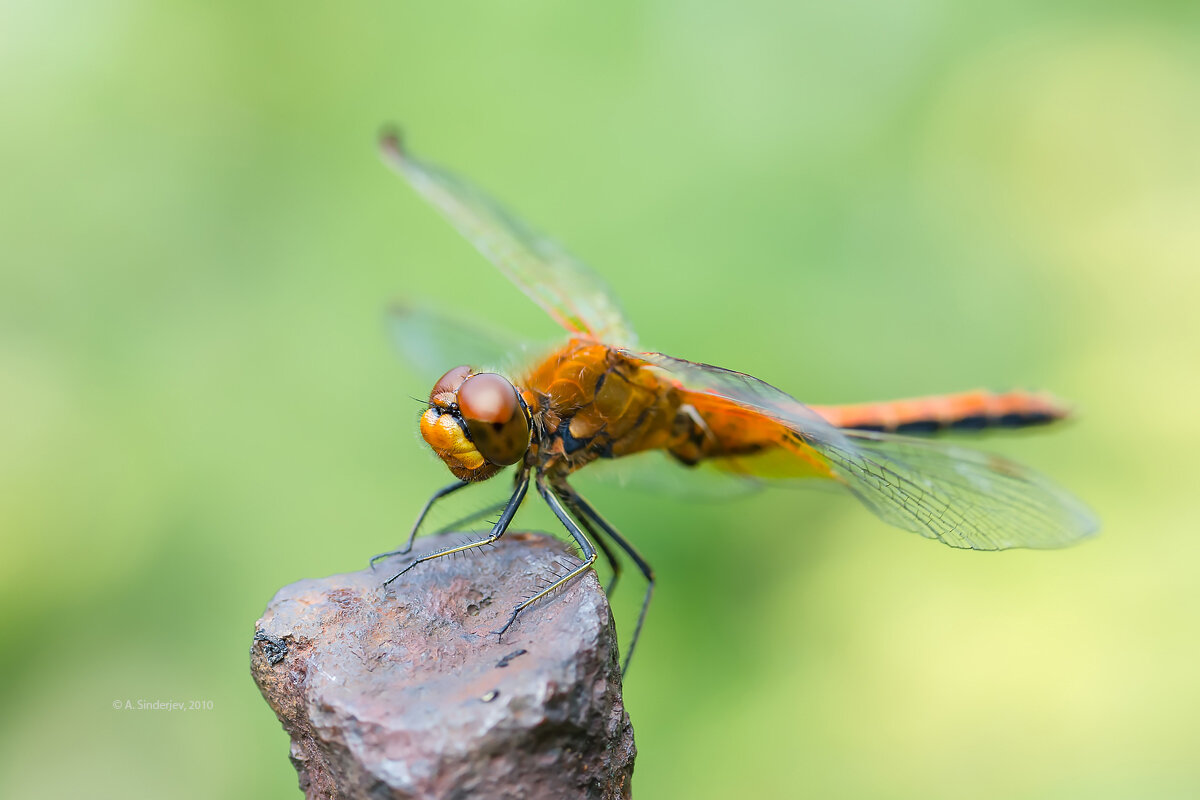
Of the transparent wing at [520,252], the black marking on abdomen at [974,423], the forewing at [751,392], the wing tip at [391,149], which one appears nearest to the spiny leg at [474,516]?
the forewing at [751,392]

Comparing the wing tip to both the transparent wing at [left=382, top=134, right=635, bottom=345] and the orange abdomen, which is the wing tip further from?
the orange abdomen

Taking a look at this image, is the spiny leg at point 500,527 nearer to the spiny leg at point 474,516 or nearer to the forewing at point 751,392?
the spiny leg at point 474,516

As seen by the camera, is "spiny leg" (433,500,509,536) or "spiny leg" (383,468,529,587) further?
"spiny leg" (433,500,509,536)

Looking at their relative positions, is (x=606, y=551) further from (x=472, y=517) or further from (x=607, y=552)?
(x=472, y=517)

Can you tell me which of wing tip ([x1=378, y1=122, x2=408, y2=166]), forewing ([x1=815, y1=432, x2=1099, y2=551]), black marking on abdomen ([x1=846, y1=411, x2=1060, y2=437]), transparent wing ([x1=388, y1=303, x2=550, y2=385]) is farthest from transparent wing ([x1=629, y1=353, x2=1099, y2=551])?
wing tip ([x1=378, y1=122, x2=408, y2=166])

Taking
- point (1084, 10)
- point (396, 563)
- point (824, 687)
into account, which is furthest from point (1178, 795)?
point (1084, 10)

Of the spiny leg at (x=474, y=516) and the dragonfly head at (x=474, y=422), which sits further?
the spiny leg at (x=474, y=516)
